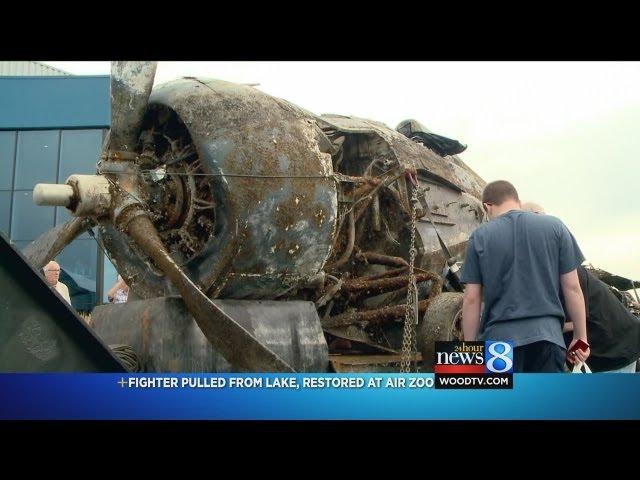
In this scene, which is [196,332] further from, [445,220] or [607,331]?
[445,220]

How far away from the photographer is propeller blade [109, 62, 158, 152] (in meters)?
5.36

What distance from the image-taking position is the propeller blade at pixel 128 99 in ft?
17.6

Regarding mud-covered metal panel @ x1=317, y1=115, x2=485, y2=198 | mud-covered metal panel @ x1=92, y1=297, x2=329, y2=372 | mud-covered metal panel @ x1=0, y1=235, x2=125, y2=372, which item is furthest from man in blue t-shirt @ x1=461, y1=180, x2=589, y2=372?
mud-covered metal panel @ x1=317, y1=115, x2=485, y2=198

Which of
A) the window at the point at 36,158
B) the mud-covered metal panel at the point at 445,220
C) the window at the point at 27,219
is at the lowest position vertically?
the mud-covered metal panel at the point at 445,220

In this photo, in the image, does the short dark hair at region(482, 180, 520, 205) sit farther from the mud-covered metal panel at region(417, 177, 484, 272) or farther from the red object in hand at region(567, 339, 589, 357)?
the mud-covered metal panel at region(417, 177, 484, 272)

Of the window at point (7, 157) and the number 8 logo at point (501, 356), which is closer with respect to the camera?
the number 8 logo at point (501, 356)

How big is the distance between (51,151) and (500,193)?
1207 centimetres

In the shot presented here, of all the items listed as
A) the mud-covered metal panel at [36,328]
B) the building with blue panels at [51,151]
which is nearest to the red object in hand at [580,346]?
the mud-covered metal panel at [36,328]

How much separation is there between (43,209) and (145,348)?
10.4 metres

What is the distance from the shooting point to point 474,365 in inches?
153

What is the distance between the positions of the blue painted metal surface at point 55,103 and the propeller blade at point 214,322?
9188 mm

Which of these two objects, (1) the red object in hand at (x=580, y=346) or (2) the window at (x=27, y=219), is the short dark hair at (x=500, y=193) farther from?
(2) the window at (x=27, y=219)

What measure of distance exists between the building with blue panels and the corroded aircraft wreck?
27.1ft

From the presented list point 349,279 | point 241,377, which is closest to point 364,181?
point 349,279
